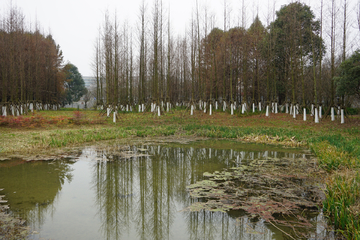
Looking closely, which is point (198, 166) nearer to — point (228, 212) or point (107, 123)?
point (228, 212)

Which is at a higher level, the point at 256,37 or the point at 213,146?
the point at 256,37

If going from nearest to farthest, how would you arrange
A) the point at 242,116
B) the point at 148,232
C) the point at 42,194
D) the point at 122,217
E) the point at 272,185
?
the point at 148,232 → the point at 122,217 → the point at 42,194 → the point at 272,185 → the point at 242,116

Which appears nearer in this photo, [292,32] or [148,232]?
[148,232]

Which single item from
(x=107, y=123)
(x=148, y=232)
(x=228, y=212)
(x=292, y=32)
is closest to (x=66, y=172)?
(x=148, y=232)

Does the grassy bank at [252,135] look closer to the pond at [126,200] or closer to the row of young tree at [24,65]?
the pond at [126,200]

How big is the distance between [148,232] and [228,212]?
1.33 meters

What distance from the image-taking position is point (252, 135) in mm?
12312

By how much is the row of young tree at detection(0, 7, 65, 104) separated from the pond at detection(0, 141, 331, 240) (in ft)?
52.1

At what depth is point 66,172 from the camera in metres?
6.40

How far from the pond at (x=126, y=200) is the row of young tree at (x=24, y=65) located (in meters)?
15.9

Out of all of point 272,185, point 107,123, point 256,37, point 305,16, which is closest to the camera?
point 272,185

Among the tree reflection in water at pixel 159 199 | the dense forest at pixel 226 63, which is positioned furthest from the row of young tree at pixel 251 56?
the tree reflection in water at pixel 159 199

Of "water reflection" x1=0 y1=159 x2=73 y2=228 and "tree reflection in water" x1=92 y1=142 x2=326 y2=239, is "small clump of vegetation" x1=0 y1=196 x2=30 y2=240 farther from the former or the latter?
"tree reflection in water" x1=92 y1=142 x2=326 y2=239

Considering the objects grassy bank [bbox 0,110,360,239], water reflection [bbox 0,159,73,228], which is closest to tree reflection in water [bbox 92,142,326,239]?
water reflection [bbox 0,159,73,228]
